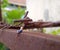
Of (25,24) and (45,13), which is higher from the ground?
(25,24)

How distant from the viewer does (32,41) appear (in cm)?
33

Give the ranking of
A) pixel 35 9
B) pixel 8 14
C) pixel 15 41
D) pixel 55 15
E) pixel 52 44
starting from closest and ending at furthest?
pixel 52 44 → pixel 15 41 → pixel 8 14 → pixel 55 15 → pixel 35 9

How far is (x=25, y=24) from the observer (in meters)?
0.46

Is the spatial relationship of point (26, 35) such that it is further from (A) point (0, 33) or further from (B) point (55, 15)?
(B) point (55, 15)

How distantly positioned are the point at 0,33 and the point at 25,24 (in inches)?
3.2

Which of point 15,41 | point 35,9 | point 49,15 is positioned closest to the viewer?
point 15,41

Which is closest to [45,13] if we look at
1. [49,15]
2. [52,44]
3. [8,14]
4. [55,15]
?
[49,15]

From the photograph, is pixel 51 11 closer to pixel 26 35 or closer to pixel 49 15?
pixel 49 15

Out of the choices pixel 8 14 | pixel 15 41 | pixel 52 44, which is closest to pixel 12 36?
pixel 15 41

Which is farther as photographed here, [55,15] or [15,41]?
[55,15]

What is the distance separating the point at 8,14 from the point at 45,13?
1257 mm

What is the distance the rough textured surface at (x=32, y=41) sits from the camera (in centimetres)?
29

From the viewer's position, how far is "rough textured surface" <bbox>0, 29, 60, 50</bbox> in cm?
29

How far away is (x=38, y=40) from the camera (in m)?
0.31
